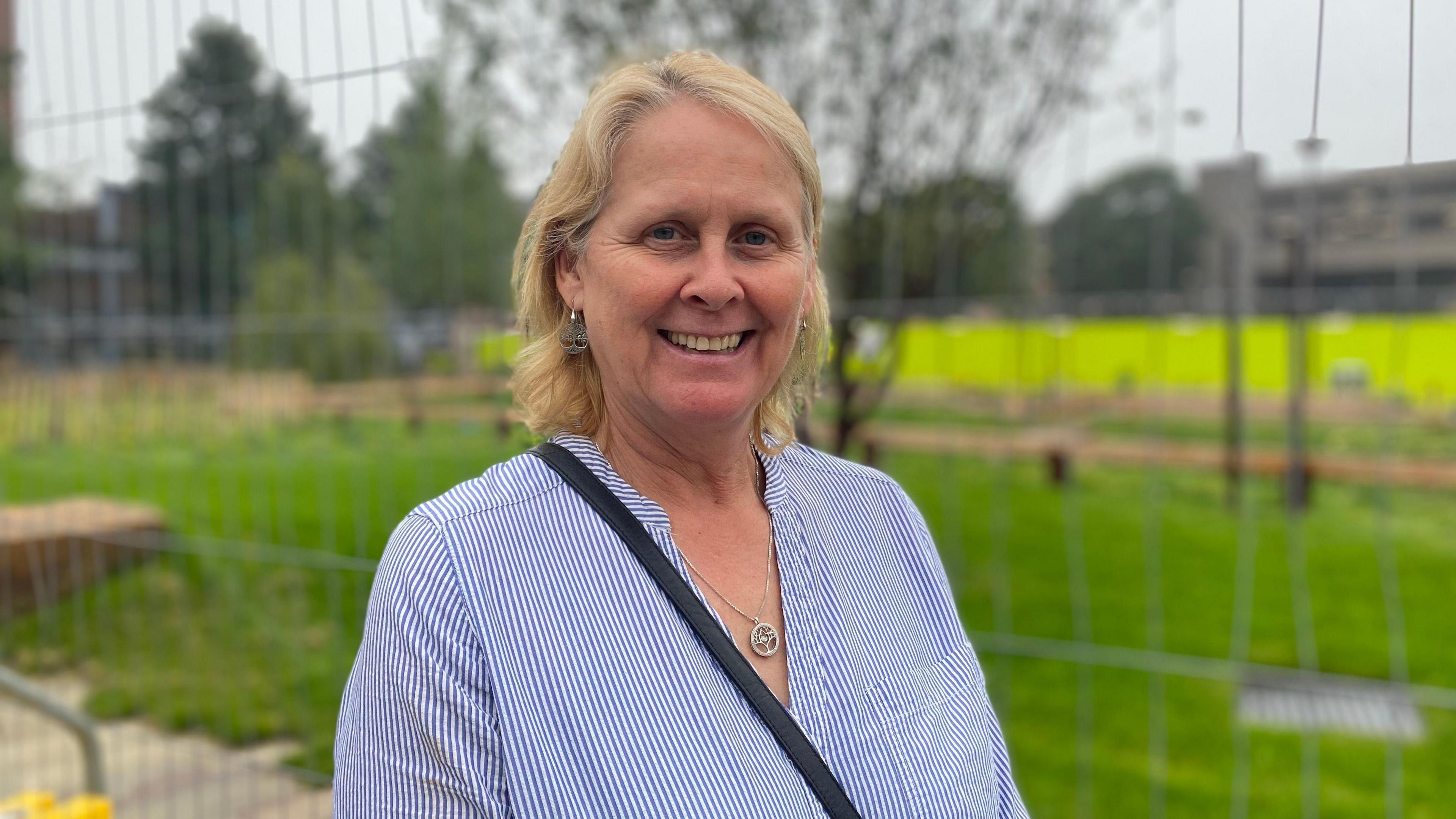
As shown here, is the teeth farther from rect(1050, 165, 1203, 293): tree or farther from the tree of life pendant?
rect(1050, 165, 1203, 293): tree

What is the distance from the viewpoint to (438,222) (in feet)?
11.1

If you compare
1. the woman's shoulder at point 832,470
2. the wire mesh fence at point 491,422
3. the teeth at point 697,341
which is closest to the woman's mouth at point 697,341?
the teeth at point 697,341

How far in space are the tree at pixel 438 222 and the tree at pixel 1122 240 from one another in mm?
1461

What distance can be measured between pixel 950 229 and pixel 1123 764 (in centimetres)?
178

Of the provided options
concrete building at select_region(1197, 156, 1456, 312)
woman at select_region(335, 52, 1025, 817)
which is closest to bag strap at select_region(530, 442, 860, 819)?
woman at select_region(335, 52, 1025, 817)

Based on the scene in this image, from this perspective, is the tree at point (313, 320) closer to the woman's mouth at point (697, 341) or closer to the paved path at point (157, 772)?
the paved path at point (157, 772)

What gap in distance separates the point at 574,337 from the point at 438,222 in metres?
2.25

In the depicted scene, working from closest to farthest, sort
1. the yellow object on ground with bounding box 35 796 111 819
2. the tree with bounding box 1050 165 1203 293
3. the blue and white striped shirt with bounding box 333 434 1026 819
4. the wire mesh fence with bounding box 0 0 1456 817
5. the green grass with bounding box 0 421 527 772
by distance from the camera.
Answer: the blue and white striped shirt with bounding box 333 434 1026 819, the yellow object on ground with bounding box 35 796 111 819, the tree with bounding box 1050 165 1203 293, the wire mesh fence with bounding box 0 0 1456 817, the green grass with bounding box 0 421 527 772

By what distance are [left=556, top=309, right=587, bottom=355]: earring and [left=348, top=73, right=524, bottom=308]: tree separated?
189cm

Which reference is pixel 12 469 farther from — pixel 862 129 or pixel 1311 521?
pixel 1311 521

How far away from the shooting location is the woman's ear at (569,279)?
4.14ft

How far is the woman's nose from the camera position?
1.16 meters

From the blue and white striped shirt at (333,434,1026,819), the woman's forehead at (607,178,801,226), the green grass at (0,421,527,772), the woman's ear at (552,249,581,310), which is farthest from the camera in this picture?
the green grass at (0,421,527,772)

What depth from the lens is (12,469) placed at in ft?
15.4
